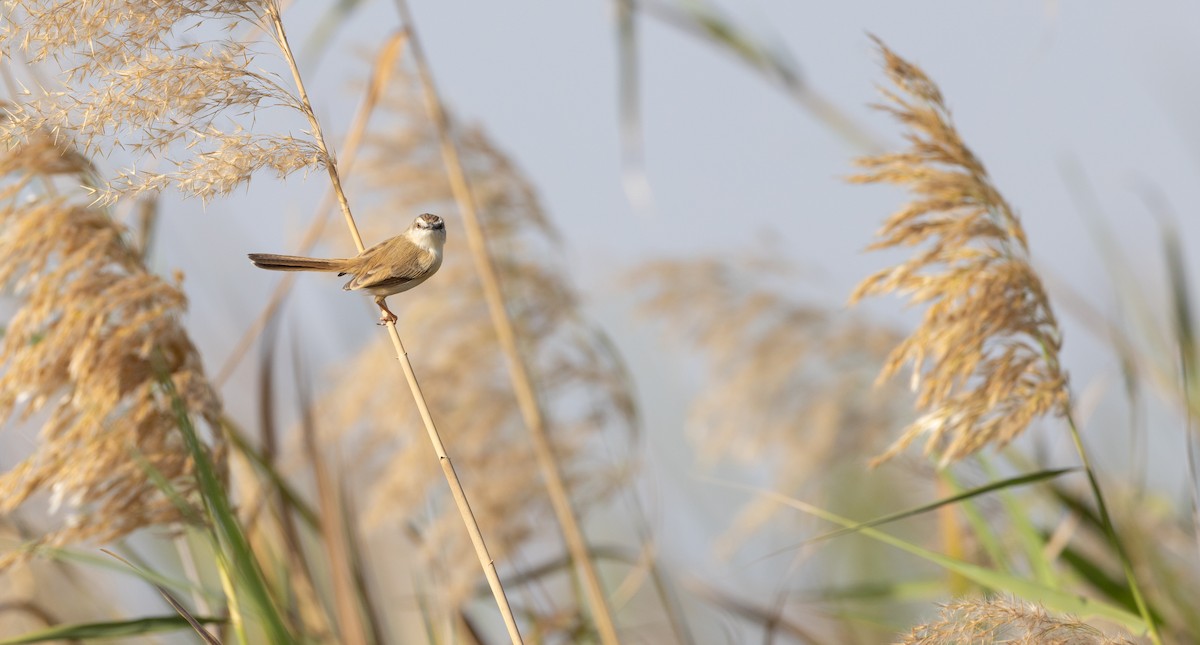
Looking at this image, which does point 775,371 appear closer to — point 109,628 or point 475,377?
point 475,377

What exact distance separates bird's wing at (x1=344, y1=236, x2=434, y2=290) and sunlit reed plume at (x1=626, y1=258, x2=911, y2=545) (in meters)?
2.12

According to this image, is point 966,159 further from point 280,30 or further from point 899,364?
point 280,30

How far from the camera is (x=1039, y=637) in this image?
3.81ft

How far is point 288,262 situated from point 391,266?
140 millimetres

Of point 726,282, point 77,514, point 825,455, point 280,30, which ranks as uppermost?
point 280,30

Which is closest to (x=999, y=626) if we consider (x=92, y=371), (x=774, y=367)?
(x=92, y=371)

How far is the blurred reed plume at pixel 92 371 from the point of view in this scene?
1.58m

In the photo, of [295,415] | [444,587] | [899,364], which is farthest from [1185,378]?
[295,415]

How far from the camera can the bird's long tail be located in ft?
3.78

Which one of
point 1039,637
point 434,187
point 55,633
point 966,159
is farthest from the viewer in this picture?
point 434,187

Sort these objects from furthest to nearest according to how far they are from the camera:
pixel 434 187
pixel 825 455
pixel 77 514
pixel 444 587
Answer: pixel 825 455
pixel 434 187
pixel 444 587
pixel 77 514

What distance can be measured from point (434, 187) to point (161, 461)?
1484 millimetres

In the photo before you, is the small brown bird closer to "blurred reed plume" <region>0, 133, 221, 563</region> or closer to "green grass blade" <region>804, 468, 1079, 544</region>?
"blurred reed plume" <region>0, 133, 221, 563</region>

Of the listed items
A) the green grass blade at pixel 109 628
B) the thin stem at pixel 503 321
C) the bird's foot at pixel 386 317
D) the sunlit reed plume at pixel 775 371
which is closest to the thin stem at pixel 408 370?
the bird's foot at pixel 386 317
